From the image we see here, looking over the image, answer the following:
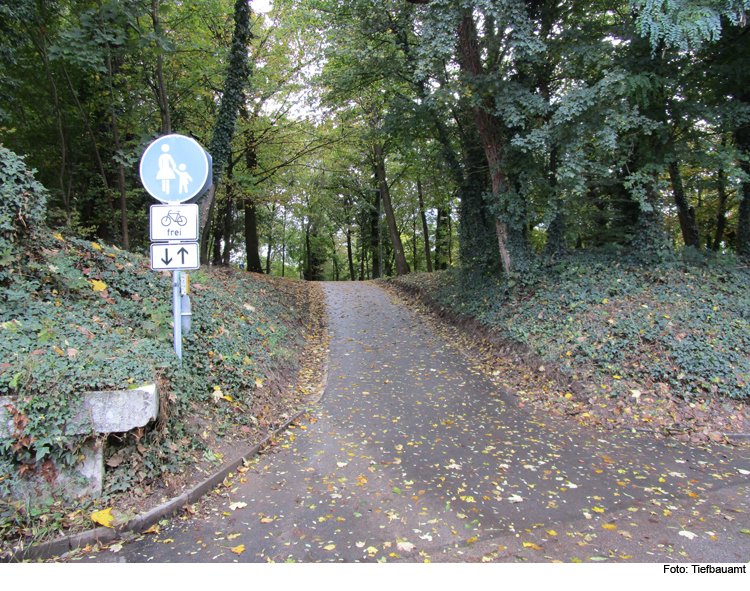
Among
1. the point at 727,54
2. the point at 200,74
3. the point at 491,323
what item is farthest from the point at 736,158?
the point at 200,74

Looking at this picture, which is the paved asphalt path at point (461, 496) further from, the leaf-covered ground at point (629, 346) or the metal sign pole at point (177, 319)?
the metal sign pole at point (177, 319)

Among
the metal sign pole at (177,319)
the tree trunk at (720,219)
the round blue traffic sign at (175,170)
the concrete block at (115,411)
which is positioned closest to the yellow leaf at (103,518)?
the concrete block at (115,411)

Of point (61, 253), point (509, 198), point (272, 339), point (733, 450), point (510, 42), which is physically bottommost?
point (733, 450)

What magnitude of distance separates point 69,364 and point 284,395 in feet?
11.3

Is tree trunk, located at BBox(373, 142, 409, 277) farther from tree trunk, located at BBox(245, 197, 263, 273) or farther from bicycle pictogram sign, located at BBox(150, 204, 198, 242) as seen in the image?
bicycle pictogram sign, located at BBox(150, 204, 198, 242)

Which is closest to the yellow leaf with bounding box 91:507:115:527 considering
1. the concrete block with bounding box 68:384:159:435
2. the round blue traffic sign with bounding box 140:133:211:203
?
the concrete block with bounding box 68:384:159:435

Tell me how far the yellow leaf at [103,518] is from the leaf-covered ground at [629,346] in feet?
18.8

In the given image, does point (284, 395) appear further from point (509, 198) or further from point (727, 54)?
point (727, 54)

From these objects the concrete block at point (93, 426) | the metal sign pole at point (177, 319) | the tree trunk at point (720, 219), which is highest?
the tree trunk at point (720, 219)

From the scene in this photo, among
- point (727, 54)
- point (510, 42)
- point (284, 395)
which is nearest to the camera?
point (284, 395)

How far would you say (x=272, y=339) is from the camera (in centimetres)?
805

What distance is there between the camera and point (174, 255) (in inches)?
173

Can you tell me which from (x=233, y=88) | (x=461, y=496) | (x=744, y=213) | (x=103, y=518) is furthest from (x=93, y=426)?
(x=744, y=213)

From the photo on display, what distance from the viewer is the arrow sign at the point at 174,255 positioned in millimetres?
4355
